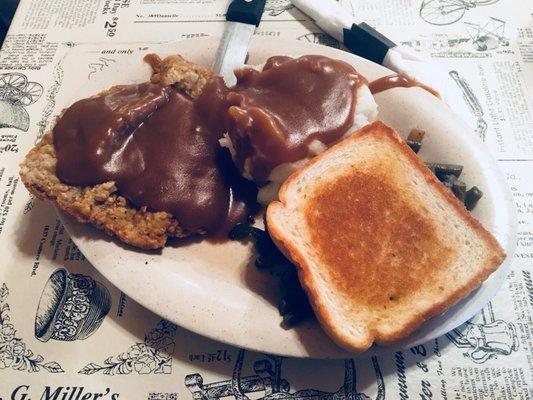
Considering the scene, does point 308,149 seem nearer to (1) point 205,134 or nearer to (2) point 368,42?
(1) point 205,134

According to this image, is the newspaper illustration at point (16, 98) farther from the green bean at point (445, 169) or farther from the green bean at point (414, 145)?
the green bean at point (445, 169)

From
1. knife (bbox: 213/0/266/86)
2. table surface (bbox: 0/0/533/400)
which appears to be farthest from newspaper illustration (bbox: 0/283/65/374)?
knife (bbox: 213/0/266/86)

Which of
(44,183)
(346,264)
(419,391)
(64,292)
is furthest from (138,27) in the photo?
(419,391)

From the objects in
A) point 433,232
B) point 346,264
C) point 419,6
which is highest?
point 419,6

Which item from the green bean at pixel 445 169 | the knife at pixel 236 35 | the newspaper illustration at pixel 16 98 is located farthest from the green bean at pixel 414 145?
the newspaper illustration at pixel 16 98

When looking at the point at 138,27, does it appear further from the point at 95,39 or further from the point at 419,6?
the point at 419,6

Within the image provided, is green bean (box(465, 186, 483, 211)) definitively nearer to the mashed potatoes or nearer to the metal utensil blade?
the mashed potatoes
